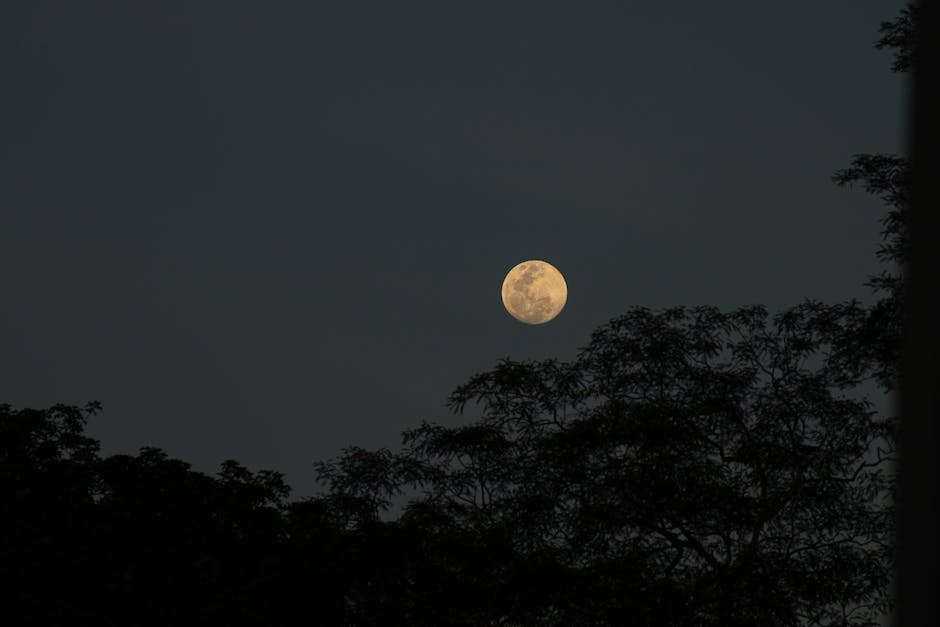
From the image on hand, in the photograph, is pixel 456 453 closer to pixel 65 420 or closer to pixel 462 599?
pixel 462 599

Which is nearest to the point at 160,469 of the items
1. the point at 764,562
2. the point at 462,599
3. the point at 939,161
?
the point at 462,599

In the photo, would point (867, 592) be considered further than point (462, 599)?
No

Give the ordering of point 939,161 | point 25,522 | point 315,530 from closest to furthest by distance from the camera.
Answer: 1. point 939,161
2. point 25,522
3. point 315,530

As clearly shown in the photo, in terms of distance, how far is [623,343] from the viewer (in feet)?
77.4

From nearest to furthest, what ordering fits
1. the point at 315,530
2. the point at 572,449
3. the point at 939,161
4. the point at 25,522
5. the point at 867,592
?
the point at 939,161 → the point at 867,592 → the point at 572,449 → the point at 25,522 → the point at 315,530

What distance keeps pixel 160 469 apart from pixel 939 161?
32.1 m

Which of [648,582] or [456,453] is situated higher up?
[456,453]

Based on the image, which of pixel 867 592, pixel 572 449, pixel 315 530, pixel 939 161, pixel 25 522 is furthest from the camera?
pixel 315 530

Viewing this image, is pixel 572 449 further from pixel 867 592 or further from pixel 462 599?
pixel 867 592

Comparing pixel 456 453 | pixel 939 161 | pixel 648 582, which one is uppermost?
pixel 456 453

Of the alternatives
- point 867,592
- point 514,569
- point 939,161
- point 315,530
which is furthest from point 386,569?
point 939,161

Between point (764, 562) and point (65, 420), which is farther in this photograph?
point (65, 420)

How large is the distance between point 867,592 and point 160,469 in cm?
1847

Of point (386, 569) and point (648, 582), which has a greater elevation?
point (386, 569)
